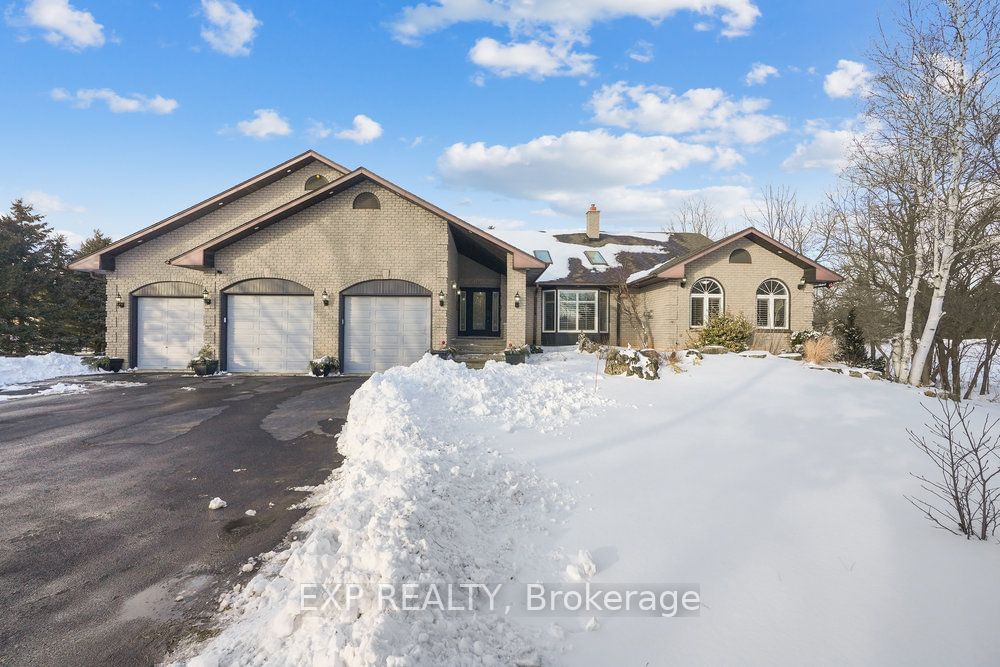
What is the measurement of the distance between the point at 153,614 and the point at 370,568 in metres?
1.48

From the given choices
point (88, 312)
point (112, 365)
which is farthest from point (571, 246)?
point (88, 312)

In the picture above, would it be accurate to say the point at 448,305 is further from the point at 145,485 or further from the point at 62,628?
the point at 62,628

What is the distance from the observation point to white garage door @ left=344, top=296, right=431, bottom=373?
15.0 metres

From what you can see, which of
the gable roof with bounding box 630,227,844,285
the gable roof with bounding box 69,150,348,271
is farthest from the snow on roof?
the gable roof with bounding box 69,150,348,271

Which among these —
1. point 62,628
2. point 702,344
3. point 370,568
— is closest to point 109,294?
point 62,628

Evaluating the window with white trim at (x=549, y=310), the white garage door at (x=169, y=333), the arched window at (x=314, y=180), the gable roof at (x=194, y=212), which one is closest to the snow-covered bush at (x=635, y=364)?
the window with white trim at (x=549, y=310)

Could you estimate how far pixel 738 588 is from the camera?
10.2ft

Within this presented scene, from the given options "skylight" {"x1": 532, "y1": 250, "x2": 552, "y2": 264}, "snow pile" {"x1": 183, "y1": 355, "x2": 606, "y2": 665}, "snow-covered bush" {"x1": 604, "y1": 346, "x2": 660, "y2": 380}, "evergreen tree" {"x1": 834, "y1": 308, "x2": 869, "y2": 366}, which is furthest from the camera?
"skylight" {"x1": 532, "y1": 250, "x2": 552, "y2": 264}

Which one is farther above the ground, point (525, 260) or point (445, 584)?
point (525, 260)

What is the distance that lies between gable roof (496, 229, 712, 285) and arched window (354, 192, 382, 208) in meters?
7.25

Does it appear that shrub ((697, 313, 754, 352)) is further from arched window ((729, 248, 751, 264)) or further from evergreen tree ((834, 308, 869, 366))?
evergreen tree ((834, 308, 869, 366))

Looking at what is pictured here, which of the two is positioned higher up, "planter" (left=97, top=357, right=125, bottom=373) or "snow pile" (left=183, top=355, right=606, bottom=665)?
"planter" (left=97, top=357, right=125, bottom=373)

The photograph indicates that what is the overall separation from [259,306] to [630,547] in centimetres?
1524

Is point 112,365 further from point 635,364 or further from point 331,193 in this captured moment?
point 635,364
